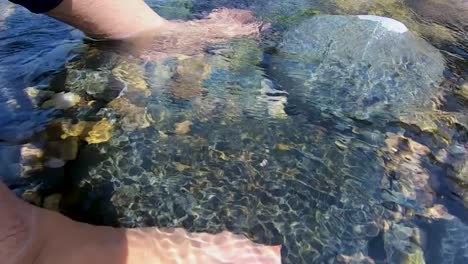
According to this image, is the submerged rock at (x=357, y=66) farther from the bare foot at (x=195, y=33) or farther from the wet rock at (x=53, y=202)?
the wet rock at (x=53, y=202)

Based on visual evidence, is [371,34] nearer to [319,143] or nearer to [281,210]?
[319,143]

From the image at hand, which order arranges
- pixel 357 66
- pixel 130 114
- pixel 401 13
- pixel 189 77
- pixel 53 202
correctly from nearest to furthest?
1. pixel 53 202
2. pixel 130 114
3. pixel 189 77
4. pixel 357 66
5. pixel 401 13

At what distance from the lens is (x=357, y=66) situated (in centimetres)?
286

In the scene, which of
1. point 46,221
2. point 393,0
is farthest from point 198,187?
point 393,0

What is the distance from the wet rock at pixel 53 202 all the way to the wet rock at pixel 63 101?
2.09 ft

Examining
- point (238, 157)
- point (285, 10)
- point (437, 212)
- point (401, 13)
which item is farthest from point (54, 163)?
point (401, 13)

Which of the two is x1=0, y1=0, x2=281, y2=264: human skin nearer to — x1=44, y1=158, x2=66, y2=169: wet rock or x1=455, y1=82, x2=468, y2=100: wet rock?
x1=44, y1=158, x2=66, y2=169: wet rock

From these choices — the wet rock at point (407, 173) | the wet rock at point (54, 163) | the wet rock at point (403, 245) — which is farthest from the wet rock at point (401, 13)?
the wet rock at point (54, 163)

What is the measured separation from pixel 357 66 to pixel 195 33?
110 cm

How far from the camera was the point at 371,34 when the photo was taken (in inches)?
125

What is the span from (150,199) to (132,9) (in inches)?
62.8

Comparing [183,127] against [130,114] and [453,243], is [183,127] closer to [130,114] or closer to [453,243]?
[130,114]

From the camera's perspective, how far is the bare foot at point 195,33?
9.75 feet

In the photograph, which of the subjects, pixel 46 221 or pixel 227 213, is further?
pixel 227 213
